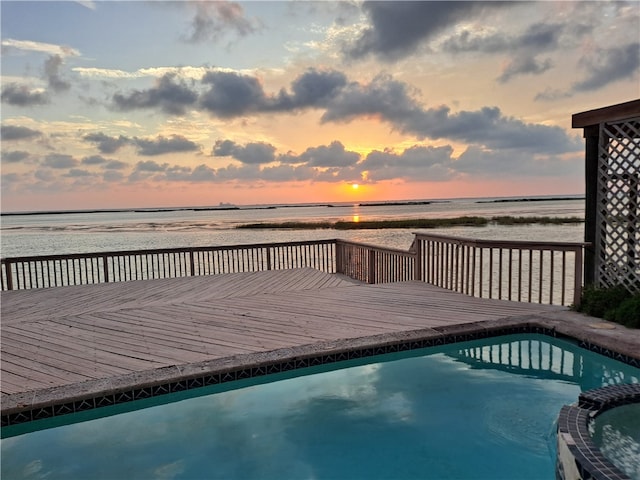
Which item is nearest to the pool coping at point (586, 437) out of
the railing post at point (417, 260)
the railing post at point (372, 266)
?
the railing post at point (417, 260)

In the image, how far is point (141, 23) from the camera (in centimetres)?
782

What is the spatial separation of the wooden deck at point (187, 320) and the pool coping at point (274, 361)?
0.38 feet

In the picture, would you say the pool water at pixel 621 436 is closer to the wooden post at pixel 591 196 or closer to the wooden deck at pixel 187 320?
the wooden deck at pixel 187 320

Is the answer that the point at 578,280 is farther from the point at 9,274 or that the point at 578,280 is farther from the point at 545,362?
the point at 9,274

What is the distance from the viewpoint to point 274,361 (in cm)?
354

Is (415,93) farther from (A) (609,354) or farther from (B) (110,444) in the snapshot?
(B) (110,444)

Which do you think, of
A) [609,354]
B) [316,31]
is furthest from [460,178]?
[609,354]

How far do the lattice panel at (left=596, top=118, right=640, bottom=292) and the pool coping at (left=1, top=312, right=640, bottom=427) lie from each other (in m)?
0.68

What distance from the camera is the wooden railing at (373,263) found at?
24.0 feet

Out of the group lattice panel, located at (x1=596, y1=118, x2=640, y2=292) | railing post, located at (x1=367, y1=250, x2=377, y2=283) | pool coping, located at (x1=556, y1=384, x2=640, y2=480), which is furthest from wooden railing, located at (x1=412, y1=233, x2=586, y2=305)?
pool coping, located at (x1=556, y1=384, x2=640, y2=480)

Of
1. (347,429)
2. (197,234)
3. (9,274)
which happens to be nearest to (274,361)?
(347,429)

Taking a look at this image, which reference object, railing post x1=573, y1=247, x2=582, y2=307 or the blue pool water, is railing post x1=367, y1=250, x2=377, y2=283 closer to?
railing post x1=573, y1=247, x2=582, y2=307

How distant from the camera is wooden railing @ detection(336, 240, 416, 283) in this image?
7.30 metres

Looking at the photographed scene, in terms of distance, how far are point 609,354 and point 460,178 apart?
58.0ft
